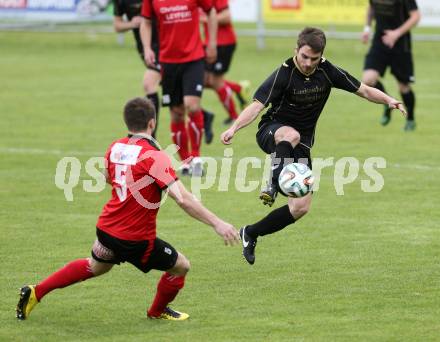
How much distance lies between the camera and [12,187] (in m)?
12.5

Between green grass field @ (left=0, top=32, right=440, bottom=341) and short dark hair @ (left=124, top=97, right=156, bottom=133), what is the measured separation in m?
1.37

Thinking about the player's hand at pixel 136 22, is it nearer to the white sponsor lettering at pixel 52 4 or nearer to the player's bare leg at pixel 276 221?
the player's bare leg at pixel 276 221

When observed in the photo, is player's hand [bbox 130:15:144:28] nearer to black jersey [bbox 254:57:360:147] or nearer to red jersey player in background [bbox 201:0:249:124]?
red jersey player in background [bbox 201:0:249:124]

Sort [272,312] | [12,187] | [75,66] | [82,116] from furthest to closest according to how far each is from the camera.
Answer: [75,66]
[82,116]
[12,187]
[272,312]

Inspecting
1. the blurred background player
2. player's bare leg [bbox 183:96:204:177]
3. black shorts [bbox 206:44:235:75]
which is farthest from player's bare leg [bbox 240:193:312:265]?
black shorts [bbox 206:44:235:75]

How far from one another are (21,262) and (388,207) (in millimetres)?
4197

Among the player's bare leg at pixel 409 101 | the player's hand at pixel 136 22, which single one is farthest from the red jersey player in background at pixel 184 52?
the player's bare leg at pixel 409 101

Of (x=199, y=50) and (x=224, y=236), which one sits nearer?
(x=224, y=236)

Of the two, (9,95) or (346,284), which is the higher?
(346,284)

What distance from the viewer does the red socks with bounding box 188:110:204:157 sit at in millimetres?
13180

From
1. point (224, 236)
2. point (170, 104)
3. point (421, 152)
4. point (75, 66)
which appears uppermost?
point (224, 236)

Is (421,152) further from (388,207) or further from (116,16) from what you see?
(116,16)

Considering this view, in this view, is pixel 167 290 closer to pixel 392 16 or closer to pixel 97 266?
pixel 97 266

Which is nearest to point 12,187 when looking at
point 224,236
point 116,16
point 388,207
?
point 116,16
